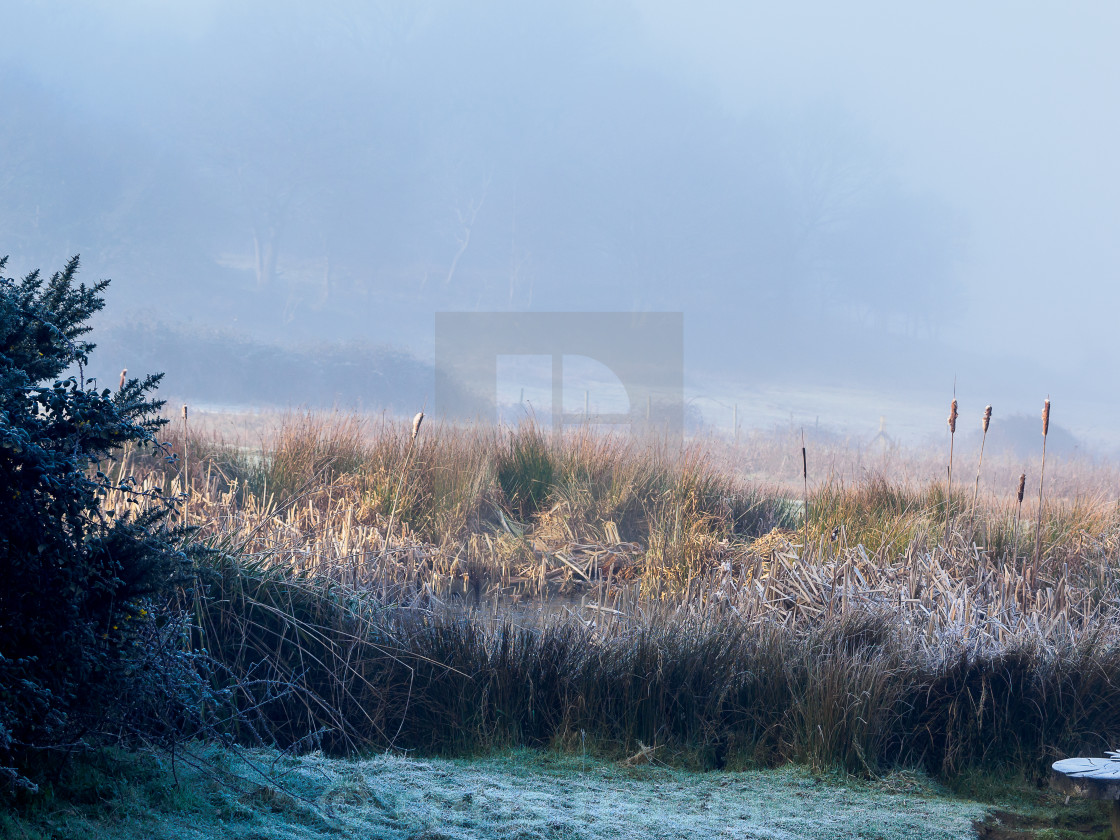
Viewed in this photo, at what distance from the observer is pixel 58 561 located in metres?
1.73

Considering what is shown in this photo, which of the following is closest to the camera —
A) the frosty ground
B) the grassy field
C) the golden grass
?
the frosty ground

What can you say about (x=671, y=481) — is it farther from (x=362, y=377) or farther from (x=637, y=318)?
(x=637, y=318)

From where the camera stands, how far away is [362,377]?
32.9m

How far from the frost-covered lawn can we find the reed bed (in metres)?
0.25

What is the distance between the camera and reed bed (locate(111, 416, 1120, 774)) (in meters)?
3.09

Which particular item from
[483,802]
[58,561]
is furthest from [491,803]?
[58,561]

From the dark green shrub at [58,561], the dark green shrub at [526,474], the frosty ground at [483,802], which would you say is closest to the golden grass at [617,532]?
the dark green shrub at [526,474]

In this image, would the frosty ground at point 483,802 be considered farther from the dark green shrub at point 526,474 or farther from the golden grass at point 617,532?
the dark green shrub at point 526,474

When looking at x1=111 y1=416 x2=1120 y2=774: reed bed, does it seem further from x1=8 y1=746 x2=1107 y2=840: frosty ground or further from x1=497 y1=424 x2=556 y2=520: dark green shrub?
x1=497 y1=424 x2=556 y2=520: dark green shrub

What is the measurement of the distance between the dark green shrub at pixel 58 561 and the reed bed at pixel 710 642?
3.85 ft

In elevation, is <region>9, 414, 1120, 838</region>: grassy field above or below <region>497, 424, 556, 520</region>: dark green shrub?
below

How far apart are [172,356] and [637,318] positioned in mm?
20887

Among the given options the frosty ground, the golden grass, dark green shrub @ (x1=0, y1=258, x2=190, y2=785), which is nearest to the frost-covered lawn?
the frosty ground

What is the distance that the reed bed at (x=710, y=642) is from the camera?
309 centimetres
